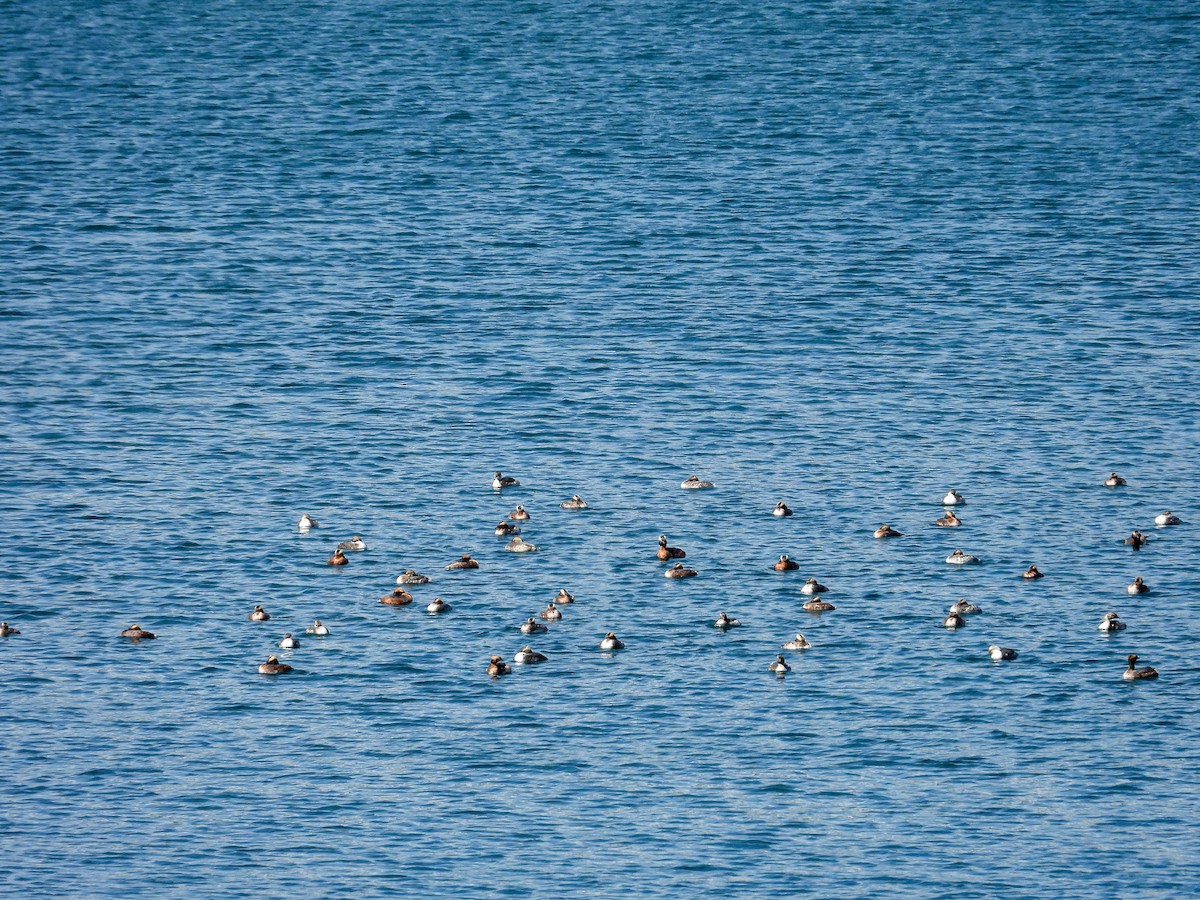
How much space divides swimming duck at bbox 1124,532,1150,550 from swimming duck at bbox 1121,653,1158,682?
31.5ft

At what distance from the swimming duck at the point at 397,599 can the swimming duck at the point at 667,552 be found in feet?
25.9

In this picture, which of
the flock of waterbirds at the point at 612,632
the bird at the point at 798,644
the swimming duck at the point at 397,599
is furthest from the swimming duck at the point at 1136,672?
the swimming duck at the point at 397,599

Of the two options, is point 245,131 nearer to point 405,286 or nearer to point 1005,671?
point 405,286

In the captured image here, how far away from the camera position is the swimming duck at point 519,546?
2798 inches

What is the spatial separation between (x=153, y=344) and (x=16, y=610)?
1033 inches

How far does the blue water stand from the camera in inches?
2184

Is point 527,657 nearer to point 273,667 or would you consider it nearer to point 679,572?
point 273,667

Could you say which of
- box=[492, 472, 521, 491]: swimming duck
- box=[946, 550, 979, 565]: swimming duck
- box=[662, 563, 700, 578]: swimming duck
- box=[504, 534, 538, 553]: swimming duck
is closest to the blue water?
box=[504, 534, 538, 553]: swimming duck

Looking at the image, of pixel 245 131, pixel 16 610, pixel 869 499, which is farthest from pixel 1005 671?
pixel 245 131

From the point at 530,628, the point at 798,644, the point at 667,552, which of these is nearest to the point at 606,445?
the point at 667,552

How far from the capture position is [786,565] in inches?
2704

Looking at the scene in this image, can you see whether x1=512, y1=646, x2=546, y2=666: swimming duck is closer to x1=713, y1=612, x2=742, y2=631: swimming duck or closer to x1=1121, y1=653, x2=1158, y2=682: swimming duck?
x1=713, y1=612, x2=742, y2=631: swimming duck

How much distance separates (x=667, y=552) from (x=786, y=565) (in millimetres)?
3773

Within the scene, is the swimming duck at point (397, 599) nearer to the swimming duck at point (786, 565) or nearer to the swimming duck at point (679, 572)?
the swimming duck at point (679, 572)
